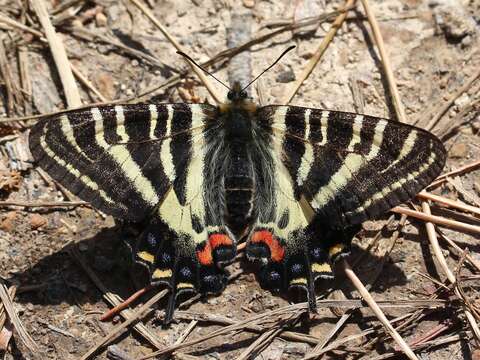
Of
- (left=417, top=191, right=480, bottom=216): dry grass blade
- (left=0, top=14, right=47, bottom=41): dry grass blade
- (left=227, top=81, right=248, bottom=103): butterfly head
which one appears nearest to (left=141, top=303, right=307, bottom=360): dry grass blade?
(left=417, top=191, right=480, bottom=216): dry grass blade

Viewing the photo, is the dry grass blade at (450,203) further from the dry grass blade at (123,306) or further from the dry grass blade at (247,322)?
the dry grass blade at (123,306)

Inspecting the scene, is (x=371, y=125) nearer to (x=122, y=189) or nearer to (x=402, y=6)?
(x=122, y=189)

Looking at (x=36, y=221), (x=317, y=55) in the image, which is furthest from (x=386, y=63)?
(x=36, y=221)

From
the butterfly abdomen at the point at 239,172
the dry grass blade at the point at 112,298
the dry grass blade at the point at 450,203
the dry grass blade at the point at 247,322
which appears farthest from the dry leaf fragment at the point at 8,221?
the dry grass blade at the point at 450,203

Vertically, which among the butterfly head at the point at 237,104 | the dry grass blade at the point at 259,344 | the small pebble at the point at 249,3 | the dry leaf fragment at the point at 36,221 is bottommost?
the dry grass blade at the point at 259,344

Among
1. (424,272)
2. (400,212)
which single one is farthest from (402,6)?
(424,272)

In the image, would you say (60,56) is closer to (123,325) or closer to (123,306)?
(123,306)
